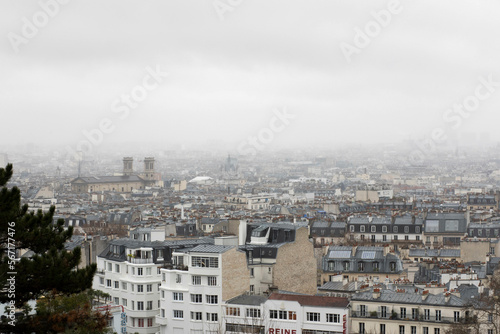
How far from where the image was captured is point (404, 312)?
89.9ft

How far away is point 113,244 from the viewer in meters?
35.3

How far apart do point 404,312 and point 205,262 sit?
6369 mm

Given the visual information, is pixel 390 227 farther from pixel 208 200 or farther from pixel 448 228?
pixel 208 200

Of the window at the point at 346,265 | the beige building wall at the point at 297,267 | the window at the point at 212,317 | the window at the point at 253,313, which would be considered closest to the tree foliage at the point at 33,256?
the window at the point at 253,313

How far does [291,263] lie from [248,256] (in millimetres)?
1761

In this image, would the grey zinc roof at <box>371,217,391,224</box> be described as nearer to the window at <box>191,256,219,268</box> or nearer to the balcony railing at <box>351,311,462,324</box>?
the window at <box>191,256,219,268</box>

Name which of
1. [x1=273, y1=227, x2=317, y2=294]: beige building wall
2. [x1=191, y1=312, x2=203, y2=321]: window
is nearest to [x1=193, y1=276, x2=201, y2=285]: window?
[x1=191, y1=312, x2=203, y2=321]: window

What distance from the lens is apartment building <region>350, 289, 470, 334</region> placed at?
2689 cm

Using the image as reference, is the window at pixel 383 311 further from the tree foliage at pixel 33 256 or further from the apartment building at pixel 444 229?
the apartment building at pixel 444 229

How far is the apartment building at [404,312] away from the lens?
88.2 ft

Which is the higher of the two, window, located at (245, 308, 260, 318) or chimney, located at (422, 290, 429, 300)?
chimney, located at (422, 290, 429, 300)

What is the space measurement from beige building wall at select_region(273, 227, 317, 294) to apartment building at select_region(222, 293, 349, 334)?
359cm

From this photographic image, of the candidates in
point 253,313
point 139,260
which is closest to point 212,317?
point 253,313

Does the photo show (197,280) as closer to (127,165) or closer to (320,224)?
(320,224)
